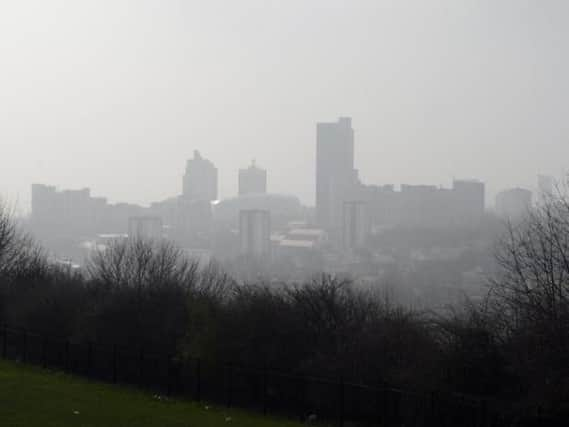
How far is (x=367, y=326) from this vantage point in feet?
73.5

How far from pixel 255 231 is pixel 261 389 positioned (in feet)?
500

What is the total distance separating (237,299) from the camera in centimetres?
2592

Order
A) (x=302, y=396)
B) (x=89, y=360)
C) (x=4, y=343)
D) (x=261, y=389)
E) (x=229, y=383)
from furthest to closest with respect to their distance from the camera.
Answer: (x=4, y=343) → (x=89, y=360) → (x=261, y=389) → (x=229, y=383) → (x=302, y=396)

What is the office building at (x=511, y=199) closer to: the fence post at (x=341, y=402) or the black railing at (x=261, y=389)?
the black railing at (x=261, y=389)

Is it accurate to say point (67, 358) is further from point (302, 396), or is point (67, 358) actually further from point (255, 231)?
point (255, 231)

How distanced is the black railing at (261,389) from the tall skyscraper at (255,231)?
471ft

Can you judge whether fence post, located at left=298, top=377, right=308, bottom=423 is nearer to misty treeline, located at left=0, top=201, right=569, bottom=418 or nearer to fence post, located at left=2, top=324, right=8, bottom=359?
misty treeline, located at left=0, top=201, right=569, bottom=418

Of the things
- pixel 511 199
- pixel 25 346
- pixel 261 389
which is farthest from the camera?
pixel 511 199

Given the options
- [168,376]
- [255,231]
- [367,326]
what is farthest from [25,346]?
[255,231]

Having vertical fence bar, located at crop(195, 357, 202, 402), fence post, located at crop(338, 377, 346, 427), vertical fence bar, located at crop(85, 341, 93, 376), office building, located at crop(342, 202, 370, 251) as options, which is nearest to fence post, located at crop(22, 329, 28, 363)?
vertical fence bar, located at crop(85, 341, 93, 376)

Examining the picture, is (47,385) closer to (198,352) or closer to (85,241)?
(198,352)

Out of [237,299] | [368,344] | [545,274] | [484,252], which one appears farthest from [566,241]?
[484,252]

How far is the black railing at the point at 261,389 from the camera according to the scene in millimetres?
17641

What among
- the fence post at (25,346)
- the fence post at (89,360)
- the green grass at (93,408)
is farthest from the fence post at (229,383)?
the fence post at (25,346)
